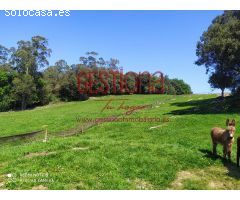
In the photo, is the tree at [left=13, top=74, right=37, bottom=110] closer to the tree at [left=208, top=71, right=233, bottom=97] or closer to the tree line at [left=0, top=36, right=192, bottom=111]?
the tree line at [left=0, top=36, right=192, bottom=111]

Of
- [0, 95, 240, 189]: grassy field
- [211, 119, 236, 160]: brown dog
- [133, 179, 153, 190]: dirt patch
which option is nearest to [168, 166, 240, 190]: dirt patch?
[0, 95, 240, 189]: grassy field

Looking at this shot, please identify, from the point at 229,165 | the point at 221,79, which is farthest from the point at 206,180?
the point at 221,79

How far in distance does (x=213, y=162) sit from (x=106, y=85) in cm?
3417

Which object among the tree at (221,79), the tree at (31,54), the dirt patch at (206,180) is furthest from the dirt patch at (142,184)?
the tree at (31,54)

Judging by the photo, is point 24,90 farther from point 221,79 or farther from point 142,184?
point 142,184

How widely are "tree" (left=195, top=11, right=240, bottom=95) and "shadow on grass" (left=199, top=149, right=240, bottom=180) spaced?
31289mm

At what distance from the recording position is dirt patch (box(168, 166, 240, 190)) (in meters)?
17.3

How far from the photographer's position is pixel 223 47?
2028 inches

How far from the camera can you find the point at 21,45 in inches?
4053

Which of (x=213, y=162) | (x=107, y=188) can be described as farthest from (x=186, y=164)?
(x=107, y=188)

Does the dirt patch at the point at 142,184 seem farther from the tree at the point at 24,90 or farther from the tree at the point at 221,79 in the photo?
the tree at the point at 24,90

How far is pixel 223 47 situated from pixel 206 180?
36.4 meters

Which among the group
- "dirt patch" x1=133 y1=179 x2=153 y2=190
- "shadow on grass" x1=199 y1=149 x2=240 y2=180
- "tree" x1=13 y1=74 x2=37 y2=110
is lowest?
"dirt patch" x1=133 y1=179 x2=153 y2=190

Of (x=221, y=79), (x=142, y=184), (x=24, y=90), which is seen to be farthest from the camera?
(x=24, y=90)
